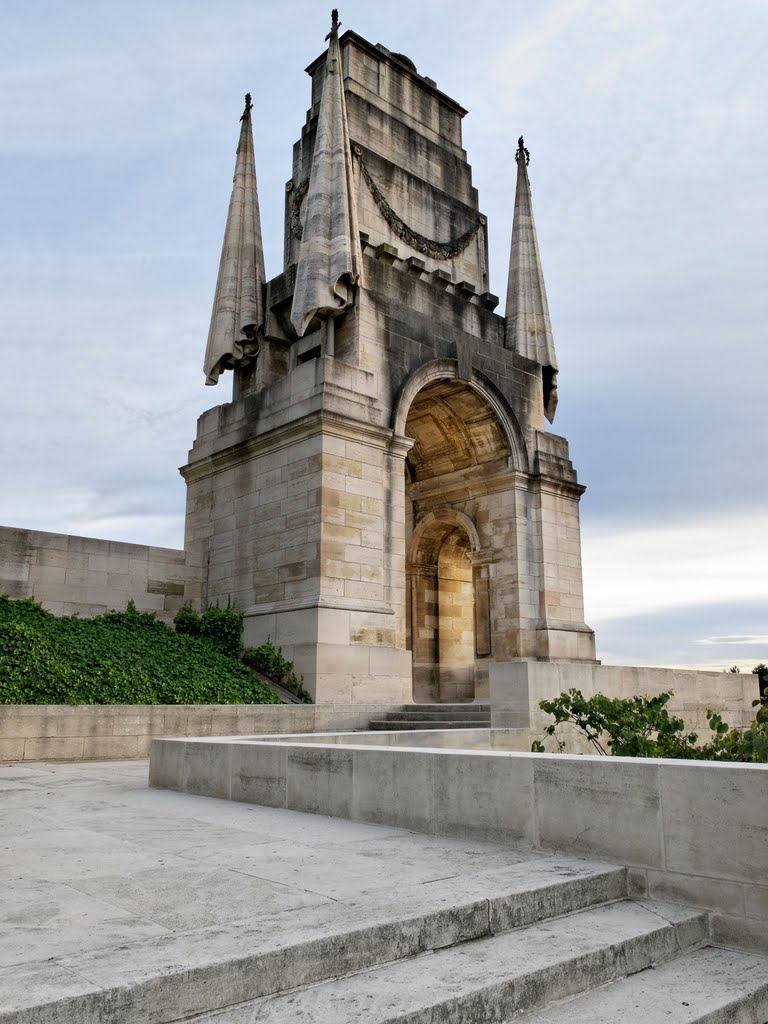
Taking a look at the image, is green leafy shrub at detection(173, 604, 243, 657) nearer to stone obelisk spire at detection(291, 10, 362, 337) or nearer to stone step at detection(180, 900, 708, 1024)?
stone obelisk spire at detection(291, 10, 362, 337)

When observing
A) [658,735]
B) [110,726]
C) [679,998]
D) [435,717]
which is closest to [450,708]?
[435,717]

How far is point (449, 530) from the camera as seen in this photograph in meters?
24.2

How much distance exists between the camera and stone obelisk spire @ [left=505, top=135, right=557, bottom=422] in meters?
23.3

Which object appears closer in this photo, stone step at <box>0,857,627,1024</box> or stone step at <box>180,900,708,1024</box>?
stone step at <box>0,857,627,1024</box>

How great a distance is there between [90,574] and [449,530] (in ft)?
33.4

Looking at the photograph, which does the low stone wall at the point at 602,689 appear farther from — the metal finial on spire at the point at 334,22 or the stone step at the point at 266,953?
the metal finial on spire at the point at 334,22

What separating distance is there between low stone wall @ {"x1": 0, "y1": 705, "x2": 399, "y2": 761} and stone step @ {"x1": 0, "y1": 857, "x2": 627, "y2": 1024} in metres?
8.34

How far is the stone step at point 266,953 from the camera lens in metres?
2.78

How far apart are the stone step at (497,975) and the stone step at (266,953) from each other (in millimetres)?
58

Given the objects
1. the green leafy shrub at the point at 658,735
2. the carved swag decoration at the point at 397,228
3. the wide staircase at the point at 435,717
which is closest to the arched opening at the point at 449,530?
the carved swag decoration at the point at 397,228

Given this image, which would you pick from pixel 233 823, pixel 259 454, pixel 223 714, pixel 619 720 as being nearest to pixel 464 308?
pixel 259 454

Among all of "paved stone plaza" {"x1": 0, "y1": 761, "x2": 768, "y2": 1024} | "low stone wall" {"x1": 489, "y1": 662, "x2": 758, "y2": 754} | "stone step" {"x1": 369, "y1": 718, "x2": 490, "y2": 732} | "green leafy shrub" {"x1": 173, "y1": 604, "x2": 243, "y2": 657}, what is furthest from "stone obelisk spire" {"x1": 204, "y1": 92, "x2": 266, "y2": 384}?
"paved stone plaza" {"x1": 0, "y1": 761, "x2": 768, "y2": 1024}

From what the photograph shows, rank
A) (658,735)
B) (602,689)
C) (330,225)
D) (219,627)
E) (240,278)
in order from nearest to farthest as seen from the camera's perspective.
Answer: (658,735)
(602,689)
(219,627)
(330,225)
(240,278)

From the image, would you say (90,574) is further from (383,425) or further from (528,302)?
(528,302)
